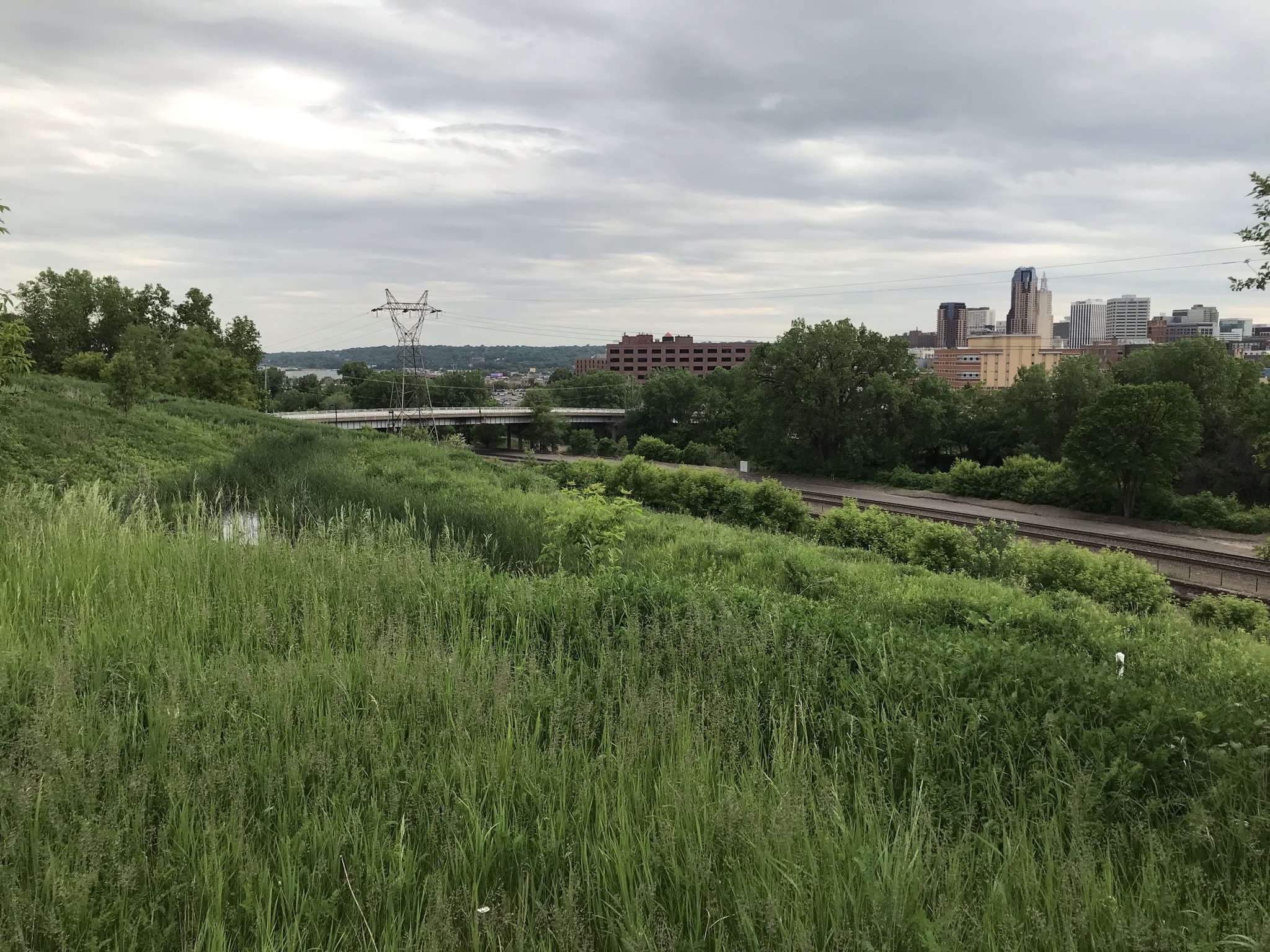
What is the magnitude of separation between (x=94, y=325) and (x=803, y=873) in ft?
266

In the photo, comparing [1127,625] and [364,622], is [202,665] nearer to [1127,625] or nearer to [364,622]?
[364,622]

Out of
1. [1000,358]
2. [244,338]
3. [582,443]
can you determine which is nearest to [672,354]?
[1000,358]

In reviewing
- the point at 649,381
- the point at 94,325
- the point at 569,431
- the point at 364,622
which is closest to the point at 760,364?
the point at 649,381

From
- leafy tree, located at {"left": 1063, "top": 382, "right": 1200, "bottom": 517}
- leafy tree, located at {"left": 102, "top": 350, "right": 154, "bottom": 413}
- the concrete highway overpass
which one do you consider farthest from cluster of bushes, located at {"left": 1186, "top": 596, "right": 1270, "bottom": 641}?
the concrete highway overpass

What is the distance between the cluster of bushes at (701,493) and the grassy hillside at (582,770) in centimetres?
1583

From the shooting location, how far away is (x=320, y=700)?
4.00 m

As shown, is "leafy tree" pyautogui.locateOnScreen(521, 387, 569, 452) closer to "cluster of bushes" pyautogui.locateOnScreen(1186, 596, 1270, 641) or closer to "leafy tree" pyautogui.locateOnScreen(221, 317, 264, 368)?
"leafy tree" pyautogui.locateOnScreen(221, 317, 264, 368)

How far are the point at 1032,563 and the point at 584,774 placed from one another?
51.9 feet

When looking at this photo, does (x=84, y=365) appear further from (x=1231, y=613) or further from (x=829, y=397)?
(x=1231, y=613)

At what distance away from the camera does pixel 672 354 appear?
191m

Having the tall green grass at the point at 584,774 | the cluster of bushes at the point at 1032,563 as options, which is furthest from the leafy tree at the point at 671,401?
the tall green grass at the point at 584,774

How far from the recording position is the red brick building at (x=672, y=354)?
189875mm

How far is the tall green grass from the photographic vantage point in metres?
2.59

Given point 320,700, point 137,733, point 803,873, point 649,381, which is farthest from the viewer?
point 649,381
